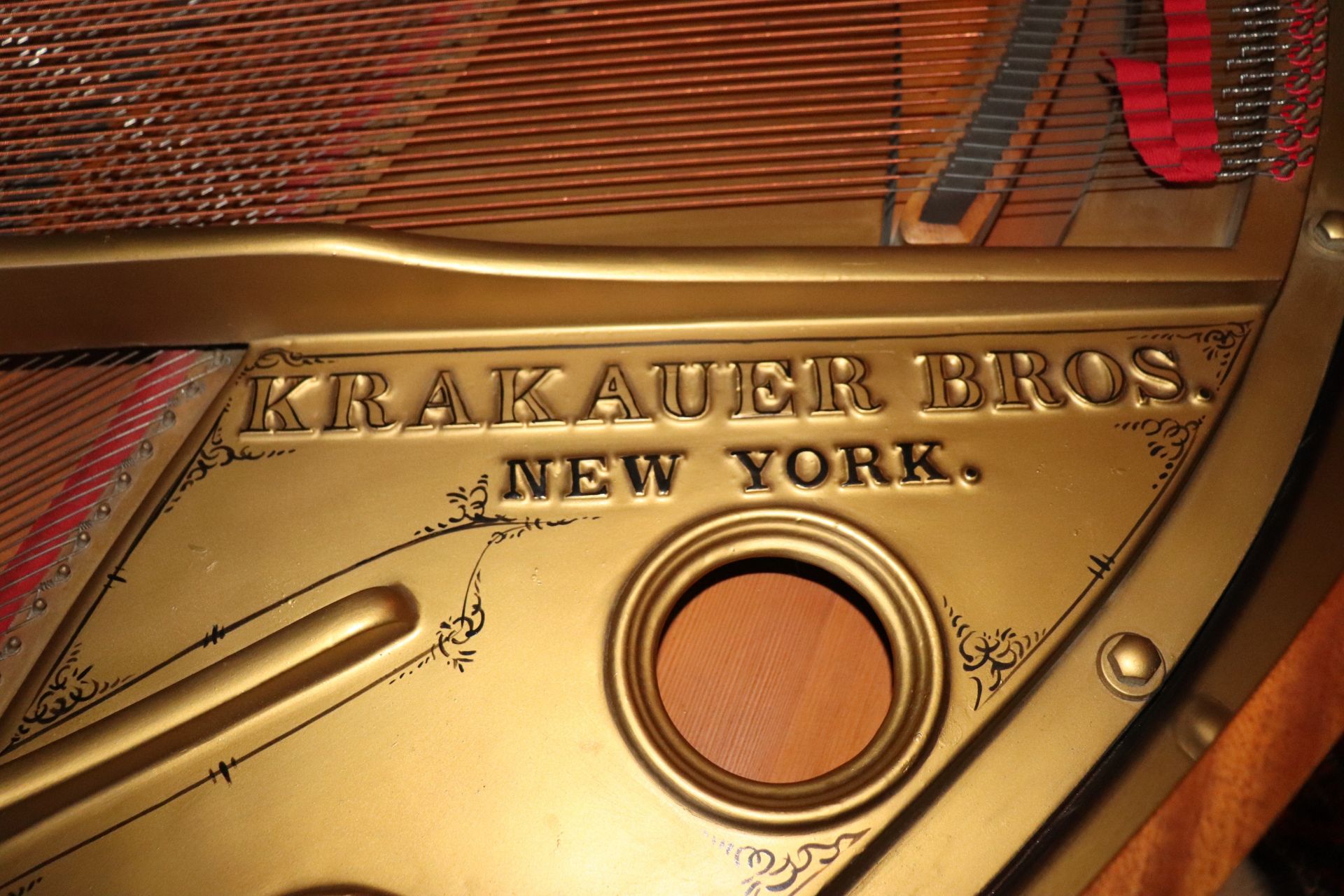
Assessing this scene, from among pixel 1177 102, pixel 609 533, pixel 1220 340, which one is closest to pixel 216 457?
pixel 609 533

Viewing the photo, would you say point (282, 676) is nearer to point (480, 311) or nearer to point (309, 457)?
point (309, 457)

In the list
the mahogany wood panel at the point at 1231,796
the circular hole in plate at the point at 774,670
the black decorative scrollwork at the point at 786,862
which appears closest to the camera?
the mahogany wood panel at the point at 1231,796

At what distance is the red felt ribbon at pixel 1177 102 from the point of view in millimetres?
1571

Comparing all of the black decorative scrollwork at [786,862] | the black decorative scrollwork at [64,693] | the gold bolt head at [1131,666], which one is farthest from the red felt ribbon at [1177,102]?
the black decorative scrollwork at [64,693]

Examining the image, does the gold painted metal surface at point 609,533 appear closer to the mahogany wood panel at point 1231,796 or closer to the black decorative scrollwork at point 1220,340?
the black decorative scrollwork at point 1220,340

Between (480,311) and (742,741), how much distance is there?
657 mm

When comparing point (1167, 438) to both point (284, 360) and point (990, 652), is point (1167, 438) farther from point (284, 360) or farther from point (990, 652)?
point (284, 360)

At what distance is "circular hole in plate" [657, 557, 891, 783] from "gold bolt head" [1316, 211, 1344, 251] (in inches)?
30.6

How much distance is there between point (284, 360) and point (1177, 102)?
1314mm

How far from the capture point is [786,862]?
1176 millimetres

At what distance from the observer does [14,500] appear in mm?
1555

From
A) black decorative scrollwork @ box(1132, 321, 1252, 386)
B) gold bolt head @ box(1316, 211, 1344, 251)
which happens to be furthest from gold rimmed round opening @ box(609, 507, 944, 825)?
gold bolt head @ box(1316, 211, 1344, 251)

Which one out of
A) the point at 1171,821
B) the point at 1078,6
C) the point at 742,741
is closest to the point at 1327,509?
the point at 1171,821

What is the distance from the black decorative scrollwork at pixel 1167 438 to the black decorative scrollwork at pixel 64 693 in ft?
4.13
